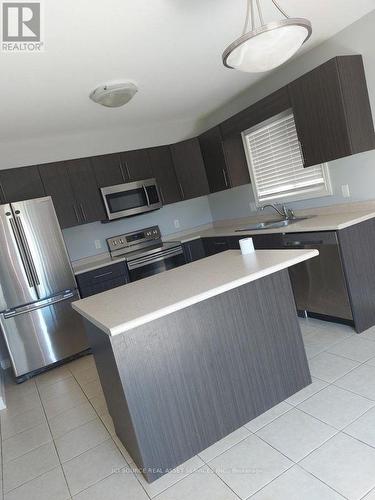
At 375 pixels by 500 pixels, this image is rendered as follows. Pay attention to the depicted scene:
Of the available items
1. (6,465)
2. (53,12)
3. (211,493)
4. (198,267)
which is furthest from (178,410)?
(53,12)

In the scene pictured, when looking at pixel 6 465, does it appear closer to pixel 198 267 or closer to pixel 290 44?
pixel 198 267

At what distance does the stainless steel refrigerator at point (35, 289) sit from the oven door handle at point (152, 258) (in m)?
0.70

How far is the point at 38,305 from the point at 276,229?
2371 mm

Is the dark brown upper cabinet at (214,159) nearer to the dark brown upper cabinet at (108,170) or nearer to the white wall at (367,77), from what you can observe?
the white wall at (367,77)

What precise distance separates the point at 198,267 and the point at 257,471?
1191 mm

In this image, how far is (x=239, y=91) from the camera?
154 inches

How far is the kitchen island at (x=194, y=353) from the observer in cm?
174

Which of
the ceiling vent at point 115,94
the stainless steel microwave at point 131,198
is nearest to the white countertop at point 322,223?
the stainless steel microwave at point 131,198

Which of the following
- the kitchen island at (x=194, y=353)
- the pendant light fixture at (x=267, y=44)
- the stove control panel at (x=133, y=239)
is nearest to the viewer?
the pendant light fixture at (x=267, y=44)

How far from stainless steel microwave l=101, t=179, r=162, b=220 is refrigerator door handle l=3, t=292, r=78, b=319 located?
1.07 metres

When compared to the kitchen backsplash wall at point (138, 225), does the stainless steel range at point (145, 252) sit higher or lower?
lower

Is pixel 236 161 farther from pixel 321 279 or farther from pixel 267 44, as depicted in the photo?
pixel 267 44

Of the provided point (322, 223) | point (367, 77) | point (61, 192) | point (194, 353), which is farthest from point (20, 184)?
point (367, 77)

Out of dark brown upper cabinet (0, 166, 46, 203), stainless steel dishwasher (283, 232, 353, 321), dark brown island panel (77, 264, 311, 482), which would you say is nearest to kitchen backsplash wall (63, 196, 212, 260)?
dark brown upper cabinet (0, 166, 46, 203)
